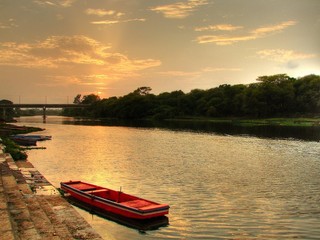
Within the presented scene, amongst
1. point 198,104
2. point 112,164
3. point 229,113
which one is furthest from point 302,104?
point 112,164

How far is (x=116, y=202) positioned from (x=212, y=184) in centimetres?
1187

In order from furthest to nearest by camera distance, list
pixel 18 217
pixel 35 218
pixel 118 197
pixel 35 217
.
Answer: pixel 118 197 < pixel 35 217 < pixel 35 218 < pixel 18 217

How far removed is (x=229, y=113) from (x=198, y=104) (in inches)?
829

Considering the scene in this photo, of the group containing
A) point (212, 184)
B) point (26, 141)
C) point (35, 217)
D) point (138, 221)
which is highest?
point (35, 217)

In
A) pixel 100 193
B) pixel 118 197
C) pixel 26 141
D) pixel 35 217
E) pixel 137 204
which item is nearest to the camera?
pixel 35 217

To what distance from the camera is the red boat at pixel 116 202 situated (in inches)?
809

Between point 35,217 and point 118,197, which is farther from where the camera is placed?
point 118,197

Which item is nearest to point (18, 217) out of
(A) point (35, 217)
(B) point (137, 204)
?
(A) point (35, 217)

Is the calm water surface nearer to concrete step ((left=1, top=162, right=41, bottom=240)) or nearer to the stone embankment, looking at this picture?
the stone embankment

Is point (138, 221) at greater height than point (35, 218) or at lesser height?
lesser

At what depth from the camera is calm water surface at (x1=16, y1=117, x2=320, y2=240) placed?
20.1m

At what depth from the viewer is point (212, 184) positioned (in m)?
31.8

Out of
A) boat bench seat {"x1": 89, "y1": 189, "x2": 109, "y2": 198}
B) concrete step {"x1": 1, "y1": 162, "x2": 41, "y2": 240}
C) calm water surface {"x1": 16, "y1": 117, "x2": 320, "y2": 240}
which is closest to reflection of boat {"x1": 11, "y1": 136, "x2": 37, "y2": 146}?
calm water surface {"x1": 16, "y1": 117, "x2": 320, "y2": 240}

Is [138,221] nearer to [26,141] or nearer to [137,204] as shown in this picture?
[137,204]
